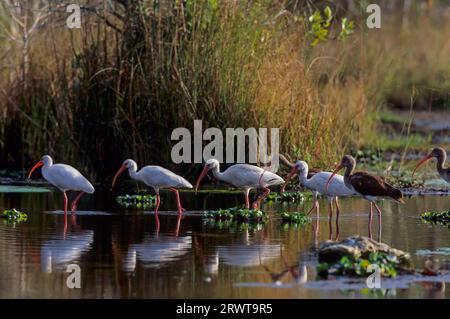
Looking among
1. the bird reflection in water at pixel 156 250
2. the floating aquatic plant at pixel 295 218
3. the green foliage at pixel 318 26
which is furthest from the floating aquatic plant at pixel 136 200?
the green foliage at pixel 318 26

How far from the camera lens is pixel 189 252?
1270 cm

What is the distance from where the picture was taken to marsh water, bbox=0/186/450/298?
34.6ft

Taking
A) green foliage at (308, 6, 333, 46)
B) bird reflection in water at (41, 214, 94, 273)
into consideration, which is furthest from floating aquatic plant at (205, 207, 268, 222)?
green foliage at (308, 6, 333, 46)

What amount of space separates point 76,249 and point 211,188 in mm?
6828

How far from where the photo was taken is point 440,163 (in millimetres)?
16672

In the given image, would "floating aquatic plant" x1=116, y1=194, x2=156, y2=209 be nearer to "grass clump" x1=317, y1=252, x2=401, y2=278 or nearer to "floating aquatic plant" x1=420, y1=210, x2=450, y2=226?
"floating aquatic plant" x1=420, y1=210, x2=450, y2=226

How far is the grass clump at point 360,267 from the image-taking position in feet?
36.7

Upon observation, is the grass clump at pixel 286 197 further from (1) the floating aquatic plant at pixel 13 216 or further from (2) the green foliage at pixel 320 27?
(1) the floating aquatic plant at pixel 13 216

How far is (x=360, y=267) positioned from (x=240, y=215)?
4351mm

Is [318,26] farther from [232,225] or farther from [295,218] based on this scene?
[232,225]

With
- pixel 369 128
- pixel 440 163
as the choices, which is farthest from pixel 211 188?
pixel 369 128

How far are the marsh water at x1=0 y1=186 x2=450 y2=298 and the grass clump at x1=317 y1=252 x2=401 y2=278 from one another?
14cm

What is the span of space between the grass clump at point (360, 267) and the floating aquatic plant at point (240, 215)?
3953 mm
